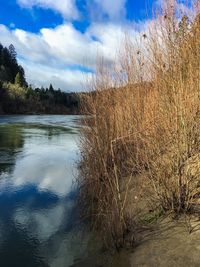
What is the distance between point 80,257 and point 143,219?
1.11 metres

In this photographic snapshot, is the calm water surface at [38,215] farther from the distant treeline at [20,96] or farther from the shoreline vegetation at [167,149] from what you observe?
the distant treeline at [20,96]

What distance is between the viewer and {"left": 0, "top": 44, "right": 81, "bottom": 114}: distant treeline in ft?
262

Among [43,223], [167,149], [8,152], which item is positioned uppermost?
[167,149]

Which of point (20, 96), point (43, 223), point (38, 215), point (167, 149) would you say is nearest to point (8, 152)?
point (38, 215)

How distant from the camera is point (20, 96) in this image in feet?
277

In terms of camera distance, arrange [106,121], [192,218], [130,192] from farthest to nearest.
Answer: [106,121]
[130,192]
[192,218]

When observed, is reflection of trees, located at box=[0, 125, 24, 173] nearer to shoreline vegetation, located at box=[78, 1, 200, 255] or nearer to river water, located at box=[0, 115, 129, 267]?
river water, located at box=[0, 115, 129, 267]

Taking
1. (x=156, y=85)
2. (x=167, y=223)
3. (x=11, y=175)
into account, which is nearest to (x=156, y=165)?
(x=167, y=223)

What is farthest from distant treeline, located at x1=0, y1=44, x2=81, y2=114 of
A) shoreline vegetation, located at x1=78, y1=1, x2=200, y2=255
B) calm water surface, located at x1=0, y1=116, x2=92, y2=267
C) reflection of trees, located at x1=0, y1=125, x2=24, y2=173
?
shoreline vegetation, located at x1=78, y1=1, x2=200, y2=255

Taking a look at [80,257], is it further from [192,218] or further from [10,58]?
[10,58]

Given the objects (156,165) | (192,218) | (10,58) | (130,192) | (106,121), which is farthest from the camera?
(10,58)

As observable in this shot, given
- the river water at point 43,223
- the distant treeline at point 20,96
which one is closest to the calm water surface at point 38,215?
the river water at point 43,223

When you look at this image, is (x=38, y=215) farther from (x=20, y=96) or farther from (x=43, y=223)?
(x=20, y=96)

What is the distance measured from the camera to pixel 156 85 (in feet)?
21.0
